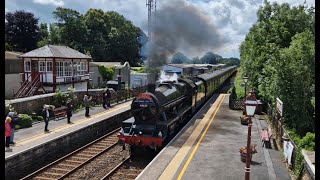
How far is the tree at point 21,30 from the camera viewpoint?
58.4 meters

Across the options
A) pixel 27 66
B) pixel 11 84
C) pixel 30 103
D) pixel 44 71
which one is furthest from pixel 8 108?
pixel 11 84

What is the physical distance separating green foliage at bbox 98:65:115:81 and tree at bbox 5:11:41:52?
21865 mm

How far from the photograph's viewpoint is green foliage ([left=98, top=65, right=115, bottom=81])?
148ft

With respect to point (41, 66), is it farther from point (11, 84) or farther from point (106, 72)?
point (106, 72)

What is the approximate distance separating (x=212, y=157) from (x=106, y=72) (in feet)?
109

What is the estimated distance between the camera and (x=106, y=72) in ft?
150

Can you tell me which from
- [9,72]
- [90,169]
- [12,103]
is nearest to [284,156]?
[90,169]

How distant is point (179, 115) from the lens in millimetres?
18812

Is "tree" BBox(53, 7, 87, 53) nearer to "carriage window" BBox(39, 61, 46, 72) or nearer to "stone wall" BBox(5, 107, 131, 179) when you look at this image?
"carriage window" BBox(39, 61, 46, 72)

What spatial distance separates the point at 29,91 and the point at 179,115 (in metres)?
14.4

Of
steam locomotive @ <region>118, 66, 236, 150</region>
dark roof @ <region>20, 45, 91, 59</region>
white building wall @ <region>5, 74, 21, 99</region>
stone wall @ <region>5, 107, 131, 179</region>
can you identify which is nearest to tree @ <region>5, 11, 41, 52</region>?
white building wall @ <region>5, 74, 21, 99</region>

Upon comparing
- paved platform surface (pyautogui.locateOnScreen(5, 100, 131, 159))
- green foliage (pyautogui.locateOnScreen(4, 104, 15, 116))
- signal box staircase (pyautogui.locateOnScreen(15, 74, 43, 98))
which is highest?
signal box staircase (pyautogui.locateOnScreen(15, 74, 43, 98))

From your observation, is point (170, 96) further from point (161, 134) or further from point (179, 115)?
point (161, 134)

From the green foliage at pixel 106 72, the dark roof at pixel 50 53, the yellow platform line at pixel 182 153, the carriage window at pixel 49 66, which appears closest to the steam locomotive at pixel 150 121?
the yellow platform line at pixel 182 153
